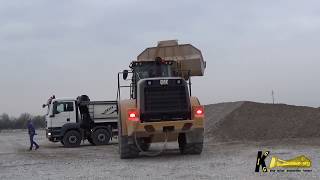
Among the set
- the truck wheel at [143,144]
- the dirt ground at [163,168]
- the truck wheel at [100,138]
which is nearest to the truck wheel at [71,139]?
the truck wheel at [100,138]

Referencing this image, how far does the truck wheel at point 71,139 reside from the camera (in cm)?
2961

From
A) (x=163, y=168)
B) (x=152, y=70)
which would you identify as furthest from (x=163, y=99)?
(x=163, y=168)

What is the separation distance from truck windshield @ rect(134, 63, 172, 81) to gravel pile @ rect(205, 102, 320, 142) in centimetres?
911

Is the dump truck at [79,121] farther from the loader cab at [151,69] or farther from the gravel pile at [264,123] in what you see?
the loader cab at [151,69]

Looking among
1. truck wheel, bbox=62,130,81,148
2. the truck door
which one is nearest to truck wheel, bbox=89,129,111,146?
truck wheel, bbox=62,130,81,148

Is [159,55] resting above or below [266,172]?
above

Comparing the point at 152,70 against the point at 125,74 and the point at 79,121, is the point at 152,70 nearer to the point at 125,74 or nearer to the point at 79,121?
the point at 125,74

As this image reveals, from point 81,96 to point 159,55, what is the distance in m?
10.1

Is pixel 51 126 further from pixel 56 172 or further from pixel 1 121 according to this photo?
pixel 1 121

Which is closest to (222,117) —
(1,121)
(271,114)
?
(271,114)

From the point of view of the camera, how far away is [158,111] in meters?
17.5

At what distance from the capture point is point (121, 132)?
18328 millimetres

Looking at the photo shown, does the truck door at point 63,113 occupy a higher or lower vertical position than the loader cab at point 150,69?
lower

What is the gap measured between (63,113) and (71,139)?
1473 mm
